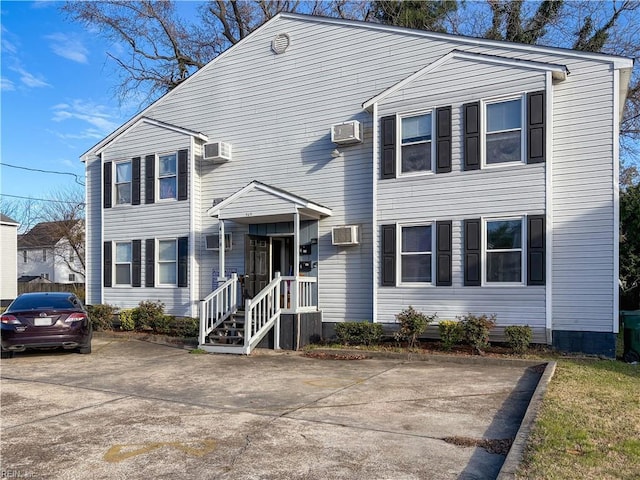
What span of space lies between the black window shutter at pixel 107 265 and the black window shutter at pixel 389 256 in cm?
939

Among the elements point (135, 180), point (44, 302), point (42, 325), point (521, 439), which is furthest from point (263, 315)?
point (521, 439)

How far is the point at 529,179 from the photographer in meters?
10.8

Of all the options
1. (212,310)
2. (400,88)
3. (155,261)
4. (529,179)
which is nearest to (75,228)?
(155,261)

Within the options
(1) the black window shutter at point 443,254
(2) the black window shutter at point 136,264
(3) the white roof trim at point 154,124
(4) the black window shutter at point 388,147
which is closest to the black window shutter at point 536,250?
(1) the black window shutter at point 443,254

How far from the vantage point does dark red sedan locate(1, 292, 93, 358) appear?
1043 cm

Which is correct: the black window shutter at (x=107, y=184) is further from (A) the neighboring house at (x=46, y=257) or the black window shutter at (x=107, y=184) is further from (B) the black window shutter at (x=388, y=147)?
(A) the neighboring house at (x=46, y=257)

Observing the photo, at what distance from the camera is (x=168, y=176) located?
15.7 m

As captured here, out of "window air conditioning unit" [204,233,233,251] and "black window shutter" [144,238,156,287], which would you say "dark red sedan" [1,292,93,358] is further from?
"black window shutter" [144,238,156,287]

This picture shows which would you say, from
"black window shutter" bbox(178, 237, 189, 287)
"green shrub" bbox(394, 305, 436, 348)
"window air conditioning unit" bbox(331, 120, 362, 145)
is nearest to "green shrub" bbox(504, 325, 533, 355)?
"green shrub" bbox(394, 305, 436, 348)

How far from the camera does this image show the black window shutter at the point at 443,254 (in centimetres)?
1152

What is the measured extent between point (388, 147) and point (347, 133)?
1120 mm

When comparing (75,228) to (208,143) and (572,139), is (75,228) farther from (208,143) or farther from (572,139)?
(572,139)

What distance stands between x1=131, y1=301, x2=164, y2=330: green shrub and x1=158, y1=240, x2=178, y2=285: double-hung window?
793 mm

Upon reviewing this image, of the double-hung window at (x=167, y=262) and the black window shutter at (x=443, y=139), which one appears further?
the double-hung window at (x=167, y=262)
